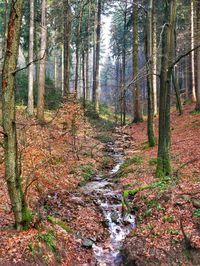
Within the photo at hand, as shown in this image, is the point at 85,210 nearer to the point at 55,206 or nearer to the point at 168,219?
the point at 55,206

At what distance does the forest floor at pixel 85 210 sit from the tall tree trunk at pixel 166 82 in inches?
22.9

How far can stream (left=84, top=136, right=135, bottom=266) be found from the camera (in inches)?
265

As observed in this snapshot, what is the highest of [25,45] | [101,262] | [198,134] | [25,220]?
[25,45]

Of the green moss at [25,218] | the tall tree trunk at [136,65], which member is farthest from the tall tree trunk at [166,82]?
the tall tree trunk at [136,65]

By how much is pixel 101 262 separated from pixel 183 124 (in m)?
13.3

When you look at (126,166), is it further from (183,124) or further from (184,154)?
(183,124)

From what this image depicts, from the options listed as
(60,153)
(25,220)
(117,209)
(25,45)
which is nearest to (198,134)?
(60,153)

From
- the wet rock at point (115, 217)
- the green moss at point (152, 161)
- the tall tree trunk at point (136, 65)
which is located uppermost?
the tall tree trunk at point (136, 65)

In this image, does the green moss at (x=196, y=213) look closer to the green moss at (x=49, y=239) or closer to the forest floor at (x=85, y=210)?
the forest floor at (x=85, y=210)

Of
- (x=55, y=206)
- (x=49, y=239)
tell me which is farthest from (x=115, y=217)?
(x=49, y=239)

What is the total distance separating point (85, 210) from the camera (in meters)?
8.52

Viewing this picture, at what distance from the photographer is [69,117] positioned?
561 inches

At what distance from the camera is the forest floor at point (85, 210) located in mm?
6031

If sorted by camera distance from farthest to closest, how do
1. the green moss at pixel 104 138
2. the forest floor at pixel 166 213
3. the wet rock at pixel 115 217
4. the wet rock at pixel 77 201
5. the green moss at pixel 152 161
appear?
the green moss at pixel 104 138 < the green moss at pixel 152 161 < the wet rock at pixel 77 201 < the wet rock at pixel 115 217 < the forest floor at pixel 166 213
